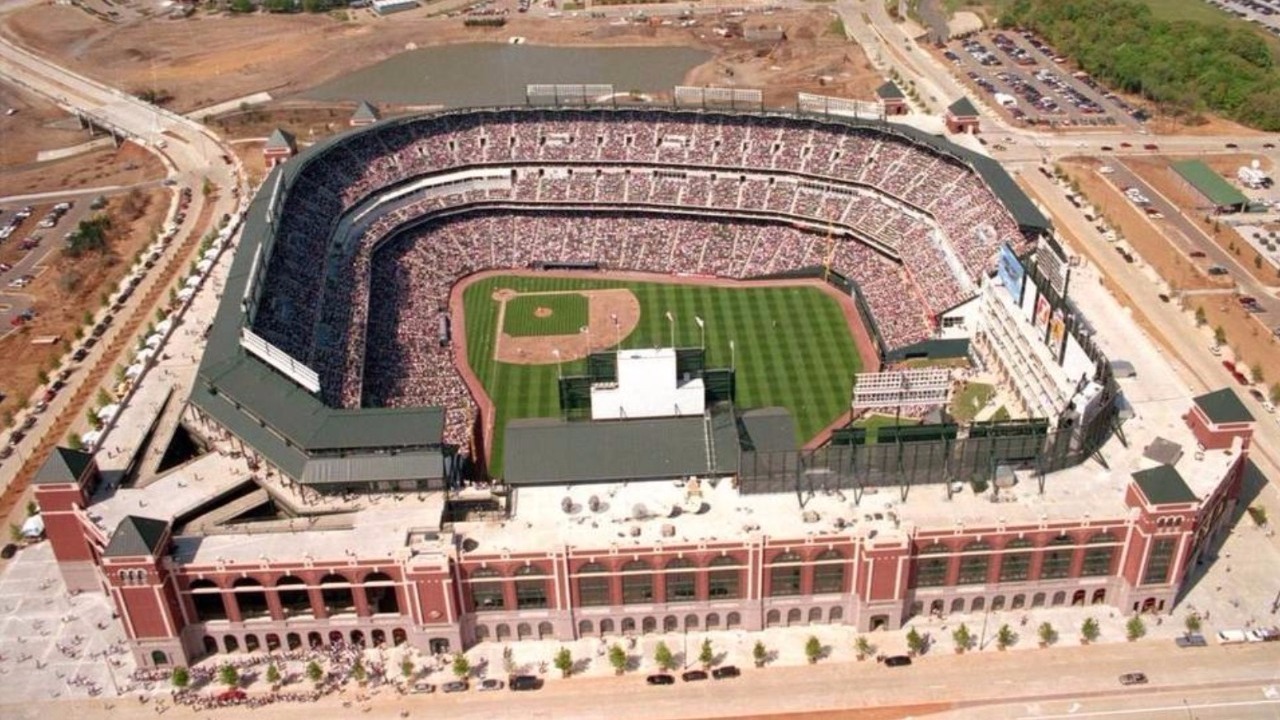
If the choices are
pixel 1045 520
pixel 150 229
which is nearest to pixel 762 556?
pixel 1045 520

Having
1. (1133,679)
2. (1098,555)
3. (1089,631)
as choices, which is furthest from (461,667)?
(1133,679)

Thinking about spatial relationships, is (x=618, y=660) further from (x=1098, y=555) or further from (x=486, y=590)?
(x=1098, y=555)

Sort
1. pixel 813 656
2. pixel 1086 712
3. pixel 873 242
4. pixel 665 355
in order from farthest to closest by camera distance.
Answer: pixel 873 242
pixel 665 355
pixel 813 656
pixel 1086 712

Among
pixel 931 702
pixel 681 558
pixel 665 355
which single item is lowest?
pixel 931 702

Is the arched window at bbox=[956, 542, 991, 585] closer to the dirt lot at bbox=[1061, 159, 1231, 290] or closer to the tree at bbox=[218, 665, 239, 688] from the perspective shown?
the tree at bbox=[218, 665, 239, 688]

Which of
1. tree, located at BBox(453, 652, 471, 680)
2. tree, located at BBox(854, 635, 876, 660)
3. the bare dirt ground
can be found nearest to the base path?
the bare dirt ground

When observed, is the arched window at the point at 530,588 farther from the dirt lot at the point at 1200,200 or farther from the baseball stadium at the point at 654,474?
the dirt lot at the point at 1200,200

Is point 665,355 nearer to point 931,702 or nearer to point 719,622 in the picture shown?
point 719,622
